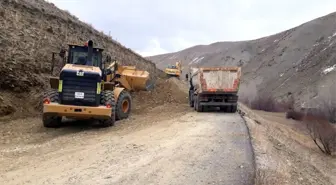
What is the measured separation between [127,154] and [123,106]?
731 cm

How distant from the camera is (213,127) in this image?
46.3ft

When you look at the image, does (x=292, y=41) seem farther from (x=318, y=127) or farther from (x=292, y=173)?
(x=292, y=173)

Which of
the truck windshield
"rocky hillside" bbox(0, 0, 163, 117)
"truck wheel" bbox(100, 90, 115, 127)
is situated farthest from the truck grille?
"rocky hillside" bbox(0, 0, 163, 117)

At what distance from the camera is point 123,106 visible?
16.4 m

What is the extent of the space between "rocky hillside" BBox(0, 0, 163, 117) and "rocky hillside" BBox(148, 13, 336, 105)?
38.8 meters

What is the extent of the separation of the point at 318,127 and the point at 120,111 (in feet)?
47.7

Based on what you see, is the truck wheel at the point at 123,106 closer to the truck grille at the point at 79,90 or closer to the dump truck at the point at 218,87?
the truck grille at the point at 79,90

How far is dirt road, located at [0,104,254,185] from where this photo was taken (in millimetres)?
7387

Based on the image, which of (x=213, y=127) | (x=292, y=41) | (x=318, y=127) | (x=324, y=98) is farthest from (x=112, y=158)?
(x=292, y=41)

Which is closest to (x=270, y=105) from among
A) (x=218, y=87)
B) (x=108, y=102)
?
(x=218, y=87)

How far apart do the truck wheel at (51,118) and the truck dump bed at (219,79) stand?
907cm

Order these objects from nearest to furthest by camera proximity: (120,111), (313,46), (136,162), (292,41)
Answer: (136,162) → (120,111) → (313,46) → (292,41)

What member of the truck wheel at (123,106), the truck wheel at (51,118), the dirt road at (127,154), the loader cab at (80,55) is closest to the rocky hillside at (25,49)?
the dirt road at (127,154)

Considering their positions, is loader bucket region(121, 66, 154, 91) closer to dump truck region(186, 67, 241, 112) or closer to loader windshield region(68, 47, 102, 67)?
dump truck region(186, 67, 241, 112)
